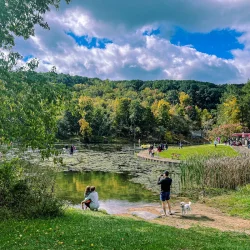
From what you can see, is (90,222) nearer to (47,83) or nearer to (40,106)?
(40,106)

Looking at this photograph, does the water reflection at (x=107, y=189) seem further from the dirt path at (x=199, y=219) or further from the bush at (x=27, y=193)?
the bush at (x=27, y=193)

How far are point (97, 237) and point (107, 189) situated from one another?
14.2 m

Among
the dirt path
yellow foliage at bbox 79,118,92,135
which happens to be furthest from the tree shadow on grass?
yellow foliage at bbox 79,118,92,135

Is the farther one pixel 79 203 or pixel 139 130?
pixel 139 130

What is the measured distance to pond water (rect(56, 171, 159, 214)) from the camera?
57.8 ft

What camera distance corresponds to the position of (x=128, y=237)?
26.3 ft

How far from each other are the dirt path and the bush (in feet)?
14.7

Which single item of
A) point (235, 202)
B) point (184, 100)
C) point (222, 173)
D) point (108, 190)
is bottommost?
point (108, 190)

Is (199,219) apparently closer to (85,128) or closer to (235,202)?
(235,202)

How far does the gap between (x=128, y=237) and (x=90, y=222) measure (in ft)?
7.39

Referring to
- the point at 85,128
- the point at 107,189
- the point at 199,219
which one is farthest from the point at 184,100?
the point at 199,219

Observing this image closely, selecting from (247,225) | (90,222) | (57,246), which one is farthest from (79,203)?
(57,246)

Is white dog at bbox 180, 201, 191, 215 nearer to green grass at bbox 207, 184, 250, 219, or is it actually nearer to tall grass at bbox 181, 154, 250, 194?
green grass at bbox 207, 184, 250, 219

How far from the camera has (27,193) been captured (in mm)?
11016
